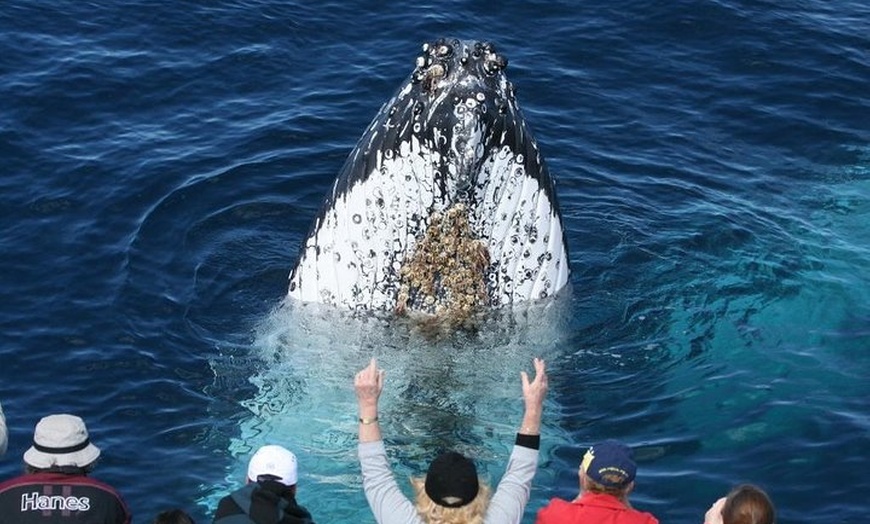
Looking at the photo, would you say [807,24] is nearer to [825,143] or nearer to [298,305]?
[825,143]

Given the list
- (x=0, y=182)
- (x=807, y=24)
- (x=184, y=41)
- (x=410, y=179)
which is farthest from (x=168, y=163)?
(x=807, y=24)

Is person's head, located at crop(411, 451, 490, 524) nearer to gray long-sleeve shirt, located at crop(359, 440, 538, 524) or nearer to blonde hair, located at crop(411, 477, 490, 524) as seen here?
blonde hair, located at crop(411, 477, 490, 524)

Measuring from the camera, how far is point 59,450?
8.73m

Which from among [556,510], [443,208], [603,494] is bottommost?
[556,510]

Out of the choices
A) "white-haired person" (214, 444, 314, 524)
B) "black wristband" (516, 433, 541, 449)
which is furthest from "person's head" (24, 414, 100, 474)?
"black wristband" (516, 433, 541, 449)

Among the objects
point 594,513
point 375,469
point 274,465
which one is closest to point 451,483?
point 375,469

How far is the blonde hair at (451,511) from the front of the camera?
8281 mm

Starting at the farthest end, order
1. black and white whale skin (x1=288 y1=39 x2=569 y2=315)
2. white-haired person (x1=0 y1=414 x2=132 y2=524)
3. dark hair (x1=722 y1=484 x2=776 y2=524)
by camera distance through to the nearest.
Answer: black and white whale skin (x1=288 y1=39 x2=569 y2=315) → white-haired person (x1=0 y1=414 x2=132 y2=524) → dark hair (x1=722 y1=484 x2=776 y2=524)

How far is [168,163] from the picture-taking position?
1911 centimetres

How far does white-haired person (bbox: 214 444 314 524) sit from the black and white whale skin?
14.3 ft

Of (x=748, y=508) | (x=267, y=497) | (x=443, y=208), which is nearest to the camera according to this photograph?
(x=748, y=508)

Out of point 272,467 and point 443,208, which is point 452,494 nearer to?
point 272,467

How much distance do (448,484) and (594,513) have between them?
3.18ft

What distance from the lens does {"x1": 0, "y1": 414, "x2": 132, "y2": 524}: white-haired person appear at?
8445mm
